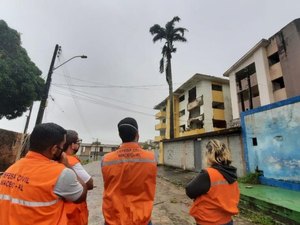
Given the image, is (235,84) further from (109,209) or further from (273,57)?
(109,209)

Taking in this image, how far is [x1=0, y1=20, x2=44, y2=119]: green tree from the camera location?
50.0ft

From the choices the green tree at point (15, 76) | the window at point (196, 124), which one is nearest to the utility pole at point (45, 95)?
the green tree at point (15, 76)

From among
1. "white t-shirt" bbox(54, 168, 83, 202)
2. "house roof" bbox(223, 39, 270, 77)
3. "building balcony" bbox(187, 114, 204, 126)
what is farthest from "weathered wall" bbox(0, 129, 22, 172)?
"house roof" bbox(223, 39, 270, 77)

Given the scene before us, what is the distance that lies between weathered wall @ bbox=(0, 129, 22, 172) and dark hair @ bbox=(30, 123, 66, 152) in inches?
502

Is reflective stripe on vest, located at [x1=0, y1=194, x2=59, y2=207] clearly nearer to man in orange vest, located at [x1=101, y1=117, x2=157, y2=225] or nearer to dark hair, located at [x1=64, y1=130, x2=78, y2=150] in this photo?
man in orange vest, located at [x1=101, y1=117, x2=157, y2=225]

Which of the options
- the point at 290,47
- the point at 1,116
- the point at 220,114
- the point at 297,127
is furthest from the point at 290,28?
the point at 1,116

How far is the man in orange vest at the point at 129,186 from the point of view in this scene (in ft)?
6.89

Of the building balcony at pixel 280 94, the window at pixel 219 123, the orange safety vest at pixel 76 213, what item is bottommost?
the orange safety vest at pixel 76 213

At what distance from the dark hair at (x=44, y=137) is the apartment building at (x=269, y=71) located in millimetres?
22051

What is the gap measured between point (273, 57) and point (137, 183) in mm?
24485

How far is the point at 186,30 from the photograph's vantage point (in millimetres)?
26469

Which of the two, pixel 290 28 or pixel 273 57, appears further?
pixel 273 57

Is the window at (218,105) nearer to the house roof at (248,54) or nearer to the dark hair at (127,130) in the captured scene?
the house roof at (248,54)

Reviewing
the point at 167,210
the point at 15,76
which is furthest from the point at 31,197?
the point at 15,76
